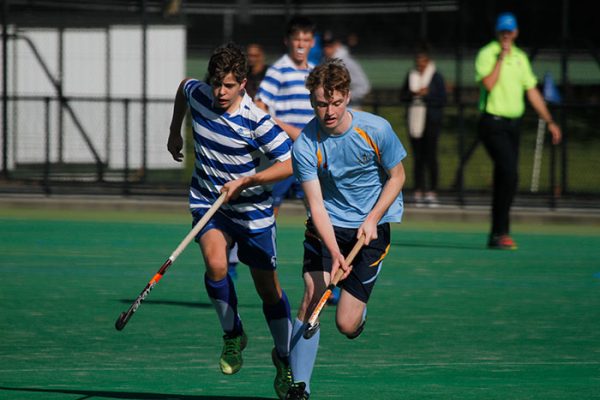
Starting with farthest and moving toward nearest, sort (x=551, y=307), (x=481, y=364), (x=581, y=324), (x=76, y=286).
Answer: (x=76, y=286) → (x=551, y=307) → (x=581, y=324) → (x=481, y=364)

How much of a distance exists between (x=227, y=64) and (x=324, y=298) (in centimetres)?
142

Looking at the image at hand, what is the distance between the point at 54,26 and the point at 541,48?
22.3 ft

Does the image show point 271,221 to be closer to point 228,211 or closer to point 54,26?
point 228,211

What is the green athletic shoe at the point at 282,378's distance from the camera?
6703mm

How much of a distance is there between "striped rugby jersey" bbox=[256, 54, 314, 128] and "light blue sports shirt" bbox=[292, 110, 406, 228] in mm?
3415

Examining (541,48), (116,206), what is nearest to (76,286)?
(116,206)

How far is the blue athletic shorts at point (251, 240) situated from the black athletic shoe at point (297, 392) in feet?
3.61

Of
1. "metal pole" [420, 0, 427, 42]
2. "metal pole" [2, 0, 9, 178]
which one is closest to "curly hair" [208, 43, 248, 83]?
"metal pole" [2, 0, 9, 178]

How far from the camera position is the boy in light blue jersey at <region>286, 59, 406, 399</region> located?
6.41 meters

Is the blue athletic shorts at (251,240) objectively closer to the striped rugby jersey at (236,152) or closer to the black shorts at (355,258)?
the striped rugby jersey at (236,152)

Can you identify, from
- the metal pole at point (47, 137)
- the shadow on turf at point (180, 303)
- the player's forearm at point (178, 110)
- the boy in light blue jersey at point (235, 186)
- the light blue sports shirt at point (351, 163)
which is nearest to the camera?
the light blue sports shirt at point (351, 163)

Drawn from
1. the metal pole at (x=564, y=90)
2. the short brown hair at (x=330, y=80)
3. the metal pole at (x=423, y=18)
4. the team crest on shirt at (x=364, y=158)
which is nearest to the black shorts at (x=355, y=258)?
the team crest on shirt at (x=364, y=158)

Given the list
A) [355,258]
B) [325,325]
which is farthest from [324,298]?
[325,325]

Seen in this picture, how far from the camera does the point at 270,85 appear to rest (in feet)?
34.0
